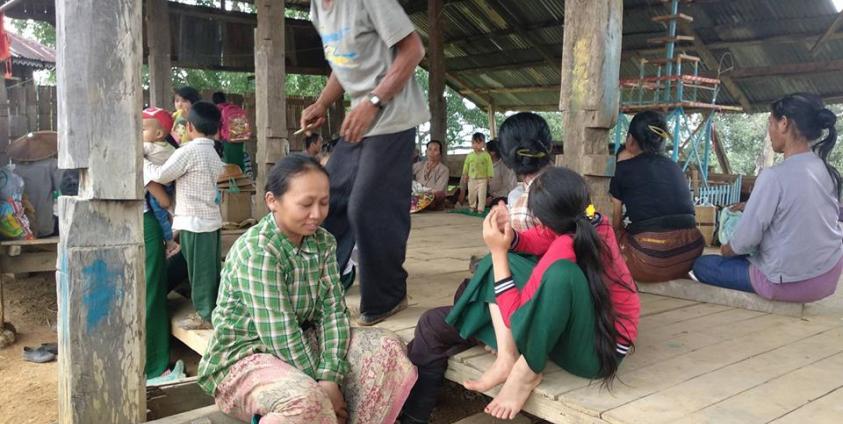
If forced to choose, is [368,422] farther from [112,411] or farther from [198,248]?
[198,248]

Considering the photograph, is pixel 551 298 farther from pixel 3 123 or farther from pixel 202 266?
pixel 3 123

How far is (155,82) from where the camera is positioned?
7.98m

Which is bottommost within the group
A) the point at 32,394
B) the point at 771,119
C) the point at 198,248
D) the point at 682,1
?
the point at 32,394

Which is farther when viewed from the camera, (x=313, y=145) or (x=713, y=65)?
(x=713, y=65)

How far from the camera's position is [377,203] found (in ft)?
8.48

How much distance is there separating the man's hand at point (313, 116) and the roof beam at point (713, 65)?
689 centimetres

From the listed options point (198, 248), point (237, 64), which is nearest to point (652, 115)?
point (198, 248)

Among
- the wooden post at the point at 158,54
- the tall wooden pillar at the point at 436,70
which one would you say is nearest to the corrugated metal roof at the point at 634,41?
the tall wooden pillar at the point at 436,70

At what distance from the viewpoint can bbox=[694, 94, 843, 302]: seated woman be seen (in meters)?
2.78

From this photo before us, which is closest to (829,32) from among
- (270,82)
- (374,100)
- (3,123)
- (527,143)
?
(270,82)

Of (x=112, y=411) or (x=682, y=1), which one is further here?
(x=682, y=1)

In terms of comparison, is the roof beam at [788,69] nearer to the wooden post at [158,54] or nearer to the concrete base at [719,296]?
the concrete base at [719,296]

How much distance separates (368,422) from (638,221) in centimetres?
196

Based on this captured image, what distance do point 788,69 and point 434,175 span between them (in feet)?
15.5
